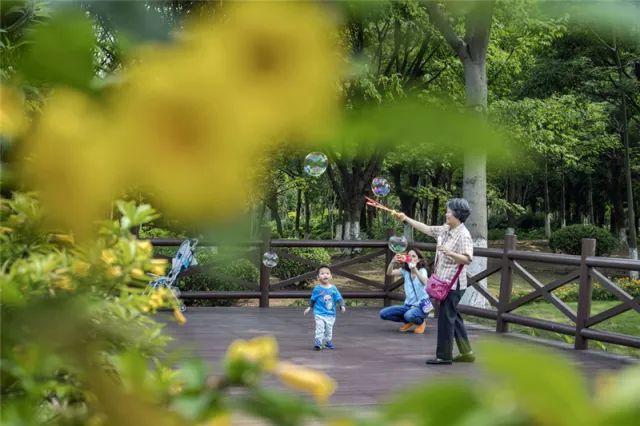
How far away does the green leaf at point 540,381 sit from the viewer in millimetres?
328

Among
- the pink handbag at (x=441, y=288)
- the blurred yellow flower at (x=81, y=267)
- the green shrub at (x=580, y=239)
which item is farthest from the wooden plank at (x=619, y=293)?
the green shrub at (x=580, y=239)

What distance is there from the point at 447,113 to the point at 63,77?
20 cm

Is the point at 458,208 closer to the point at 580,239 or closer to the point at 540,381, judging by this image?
the point at 540,381

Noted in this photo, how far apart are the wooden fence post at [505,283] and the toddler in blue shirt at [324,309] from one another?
7.13 feet

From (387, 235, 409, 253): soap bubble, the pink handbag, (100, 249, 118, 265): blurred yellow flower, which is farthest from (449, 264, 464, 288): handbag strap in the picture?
(100, 249, 118, 265): blurred yellow flower

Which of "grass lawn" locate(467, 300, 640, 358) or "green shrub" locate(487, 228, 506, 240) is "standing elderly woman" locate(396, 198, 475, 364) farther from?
"green shrub" locate(487, 228, 506, 240)

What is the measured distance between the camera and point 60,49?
1.44 ft

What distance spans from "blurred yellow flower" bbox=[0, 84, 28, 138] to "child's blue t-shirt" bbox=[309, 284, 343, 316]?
6541 mm

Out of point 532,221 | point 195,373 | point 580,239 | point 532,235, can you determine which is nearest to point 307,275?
point 195,373

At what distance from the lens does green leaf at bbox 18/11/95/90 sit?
44 centimetres

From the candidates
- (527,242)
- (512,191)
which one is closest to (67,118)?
(527,242)

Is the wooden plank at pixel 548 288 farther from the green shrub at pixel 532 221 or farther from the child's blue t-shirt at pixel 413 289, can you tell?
the green shrub at pixel 532 221

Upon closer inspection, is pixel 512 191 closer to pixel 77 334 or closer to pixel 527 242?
pixel 527 242

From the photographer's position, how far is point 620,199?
98.0ft
